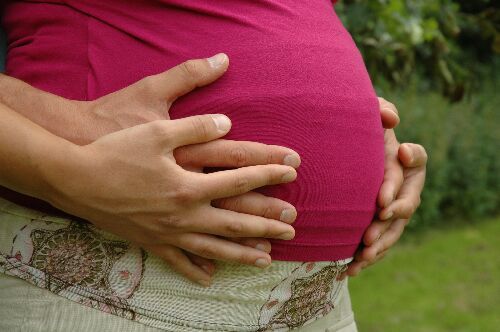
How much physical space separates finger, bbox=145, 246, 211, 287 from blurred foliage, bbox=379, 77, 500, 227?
14.7ft

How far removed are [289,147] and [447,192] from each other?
16.5ft

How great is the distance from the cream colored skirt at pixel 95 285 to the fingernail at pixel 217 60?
0.32 m

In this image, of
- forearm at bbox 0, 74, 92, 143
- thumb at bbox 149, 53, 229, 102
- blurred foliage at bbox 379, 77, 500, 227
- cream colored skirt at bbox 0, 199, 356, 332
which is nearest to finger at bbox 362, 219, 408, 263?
cream colored skirt at bbox 0, 199, 356, 332

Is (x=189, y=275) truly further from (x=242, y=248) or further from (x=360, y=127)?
(x=360, y=127)

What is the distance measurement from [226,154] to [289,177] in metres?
0.11

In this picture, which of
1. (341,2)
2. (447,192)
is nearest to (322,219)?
(341,2)

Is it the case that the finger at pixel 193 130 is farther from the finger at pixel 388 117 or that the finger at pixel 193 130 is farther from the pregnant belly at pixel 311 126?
the finger at pixel 388 117

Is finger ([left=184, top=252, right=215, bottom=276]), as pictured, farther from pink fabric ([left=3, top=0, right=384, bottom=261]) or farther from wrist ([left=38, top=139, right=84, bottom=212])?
wrist ([left=38, top=139, right=84, bottom=212])

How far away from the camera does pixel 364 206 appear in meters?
1.40

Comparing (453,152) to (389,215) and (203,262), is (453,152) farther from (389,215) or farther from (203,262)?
(203,262)

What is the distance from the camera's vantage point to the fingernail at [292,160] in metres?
1.23

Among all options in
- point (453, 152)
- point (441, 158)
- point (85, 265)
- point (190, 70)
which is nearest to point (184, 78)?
point (190, 70)

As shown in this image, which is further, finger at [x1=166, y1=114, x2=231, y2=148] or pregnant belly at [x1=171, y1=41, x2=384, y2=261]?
pregnant belly at [x1=171, y1=41, x2=384, y2=261]

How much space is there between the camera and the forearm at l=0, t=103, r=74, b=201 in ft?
3.64
